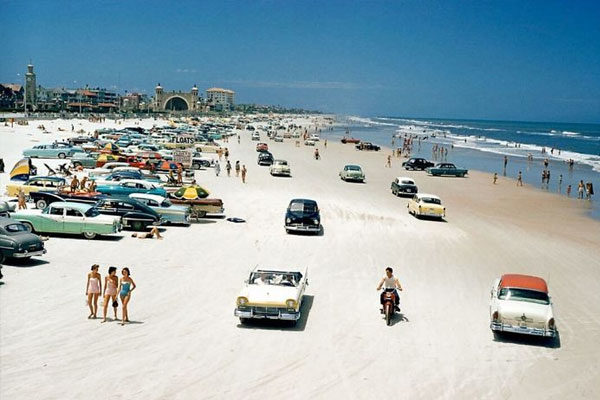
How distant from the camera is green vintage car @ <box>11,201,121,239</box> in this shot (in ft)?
67.3

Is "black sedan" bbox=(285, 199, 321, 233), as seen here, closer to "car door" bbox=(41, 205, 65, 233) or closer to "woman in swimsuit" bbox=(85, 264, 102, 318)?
"car door" bbox=(41, 205, 65, 233)

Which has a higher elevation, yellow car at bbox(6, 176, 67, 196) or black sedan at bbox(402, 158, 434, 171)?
yellow car at bbox(6, 176, 67, 196)

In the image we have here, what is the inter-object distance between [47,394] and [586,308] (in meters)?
13.7

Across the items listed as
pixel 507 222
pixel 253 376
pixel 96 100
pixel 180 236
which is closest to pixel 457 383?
pixel 253 376

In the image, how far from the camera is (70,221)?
20734mm

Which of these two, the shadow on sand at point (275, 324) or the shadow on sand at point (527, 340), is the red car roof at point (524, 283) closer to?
the shadow on sand at point (527, 340)

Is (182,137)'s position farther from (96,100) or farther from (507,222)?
(96,100)

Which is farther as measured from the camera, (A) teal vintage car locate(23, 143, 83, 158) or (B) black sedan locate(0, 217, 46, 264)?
(A) teal vintage car locate(23, 143, 83, 158)

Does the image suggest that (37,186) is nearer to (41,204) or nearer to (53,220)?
(41,204)

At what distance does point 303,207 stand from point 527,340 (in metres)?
12.9

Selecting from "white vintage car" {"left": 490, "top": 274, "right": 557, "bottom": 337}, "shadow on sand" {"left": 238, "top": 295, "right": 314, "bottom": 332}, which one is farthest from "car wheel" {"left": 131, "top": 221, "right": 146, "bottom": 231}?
"white vintage car" {"left": 490, "top": 274, "right": 557, "bottom": 337}

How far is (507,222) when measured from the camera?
30562mm

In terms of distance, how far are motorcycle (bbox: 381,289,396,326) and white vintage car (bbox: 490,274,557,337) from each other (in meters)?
2.24

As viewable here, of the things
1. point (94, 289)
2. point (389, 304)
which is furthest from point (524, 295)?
point (94, 289)
